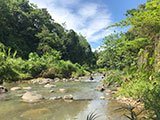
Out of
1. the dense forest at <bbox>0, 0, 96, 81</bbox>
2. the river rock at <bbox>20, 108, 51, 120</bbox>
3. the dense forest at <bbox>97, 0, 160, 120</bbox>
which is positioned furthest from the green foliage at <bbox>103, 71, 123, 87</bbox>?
the dense forest at <bbox>0, 0, 96, 81</bbox>

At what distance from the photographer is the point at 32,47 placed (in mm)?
28031

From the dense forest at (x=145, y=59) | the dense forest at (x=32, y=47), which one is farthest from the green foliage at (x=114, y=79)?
the dense forest at (x=32, y=47)

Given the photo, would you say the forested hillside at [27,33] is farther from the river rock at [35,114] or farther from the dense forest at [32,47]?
the river rock at [35,114]

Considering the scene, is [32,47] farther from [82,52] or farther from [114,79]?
[114,79]

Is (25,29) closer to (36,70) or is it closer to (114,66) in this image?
(36,70)

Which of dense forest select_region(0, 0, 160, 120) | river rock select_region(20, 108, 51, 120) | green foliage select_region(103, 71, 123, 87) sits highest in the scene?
dense forest select_region(0, 0, 160, 120)

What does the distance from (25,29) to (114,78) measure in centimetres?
2548

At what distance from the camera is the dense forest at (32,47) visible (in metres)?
11.8

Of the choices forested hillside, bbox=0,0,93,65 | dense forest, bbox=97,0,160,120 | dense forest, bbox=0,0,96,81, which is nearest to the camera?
dense forest, bbox=97,0,160,120

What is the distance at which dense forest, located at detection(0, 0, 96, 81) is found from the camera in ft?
38.7

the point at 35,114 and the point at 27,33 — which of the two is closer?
the point at 35,114

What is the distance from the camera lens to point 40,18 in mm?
30797

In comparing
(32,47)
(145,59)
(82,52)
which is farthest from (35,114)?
(82,52)

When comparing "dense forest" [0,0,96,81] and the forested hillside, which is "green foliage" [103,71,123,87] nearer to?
"dense forest" [0,0,96,81]
